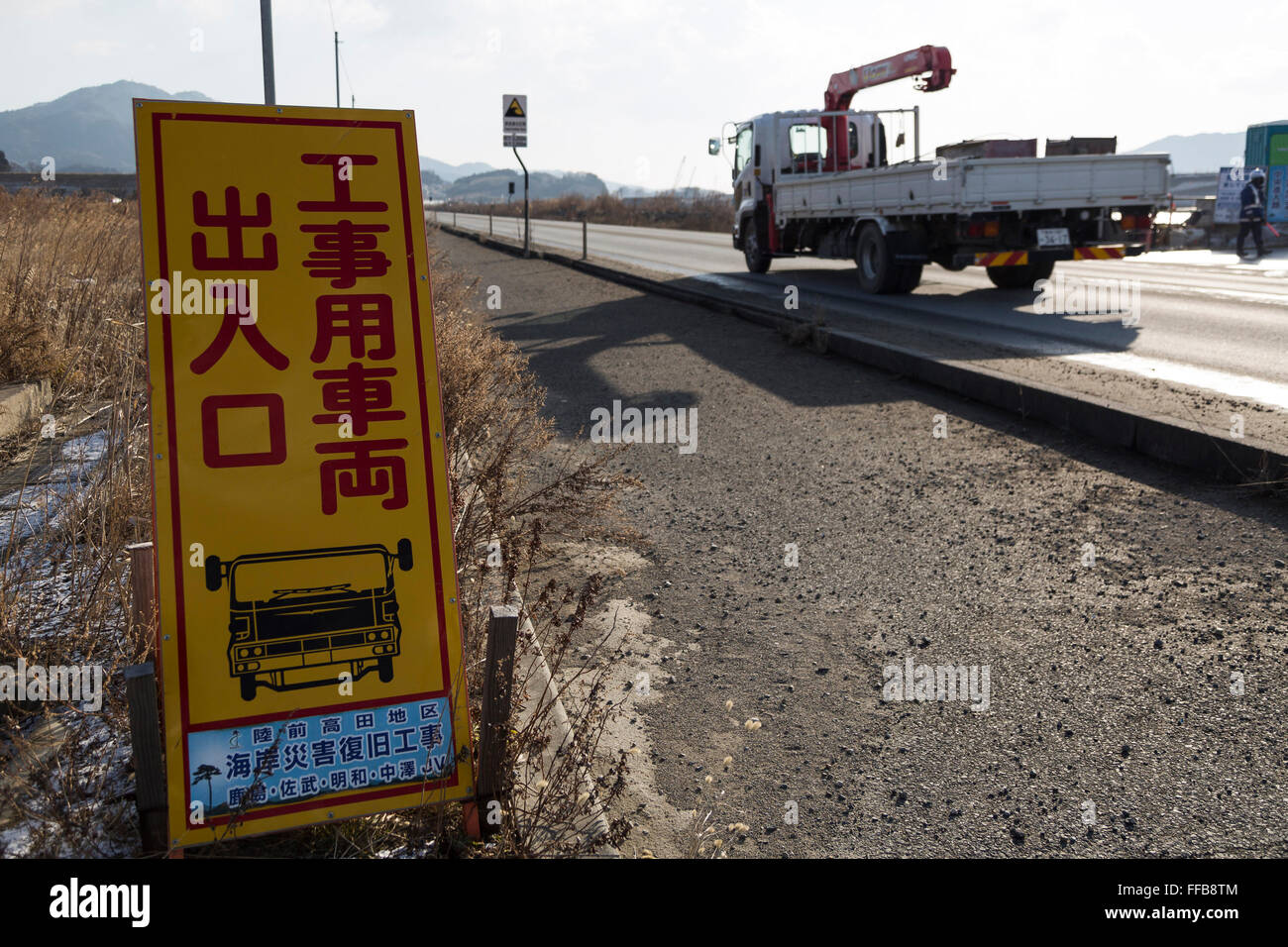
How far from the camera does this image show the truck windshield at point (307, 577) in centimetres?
215

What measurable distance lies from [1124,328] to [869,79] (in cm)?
861

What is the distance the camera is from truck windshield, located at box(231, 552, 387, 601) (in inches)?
84.8

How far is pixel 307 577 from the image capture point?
219cm

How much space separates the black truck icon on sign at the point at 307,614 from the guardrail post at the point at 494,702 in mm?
210

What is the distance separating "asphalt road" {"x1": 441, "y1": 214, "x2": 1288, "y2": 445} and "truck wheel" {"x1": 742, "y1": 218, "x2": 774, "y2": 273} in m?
0.34

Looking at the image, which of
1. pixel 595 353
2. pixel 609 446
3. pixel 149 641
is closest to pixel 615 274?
pixel 595 353

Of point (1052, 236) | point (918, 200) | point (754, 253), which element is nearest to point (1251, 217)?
point (754, 253)

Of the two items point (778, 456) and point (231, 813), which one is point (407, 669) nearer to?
point (231, 813)

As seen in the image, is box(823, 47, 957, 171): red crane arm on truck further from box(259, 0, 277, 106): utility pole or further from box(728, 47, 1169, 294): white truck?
box(259, 0, 277, 106): utility pole

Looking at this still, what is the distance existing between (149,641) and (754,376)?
6.89 meters

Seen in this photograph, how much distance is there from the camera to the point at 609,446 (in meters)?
6.66

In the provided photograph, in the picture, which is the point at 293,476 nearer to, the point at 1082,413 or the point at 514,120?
the point at 1082,413

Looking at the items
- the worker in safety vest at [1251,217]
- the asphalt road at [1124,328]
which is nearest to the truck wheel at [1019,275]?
the asphalt road at [1124,328]
